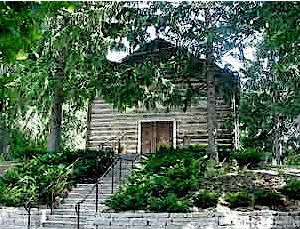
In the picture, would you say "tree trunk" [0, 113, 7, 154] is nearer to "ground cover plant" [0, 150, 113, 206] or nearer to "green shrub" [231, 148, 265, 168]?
"ground cover plant" [0, 150, 113, 206]

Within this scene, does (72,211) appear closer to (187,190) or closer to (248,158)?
(187,190)

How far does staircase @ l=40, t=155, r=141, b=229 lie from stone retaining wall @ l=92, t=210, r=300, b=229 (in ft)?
2.81

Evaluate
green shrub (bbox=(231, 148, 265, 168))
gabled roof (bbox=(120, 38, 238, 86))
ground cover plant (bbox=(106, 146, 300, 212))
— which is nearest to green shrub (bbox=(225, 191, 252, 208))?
ground cover plant (bbox=(106, 146, 300, 212))

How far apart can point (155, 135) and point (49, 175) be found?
7.09 m

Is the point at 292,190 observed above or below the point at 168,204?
above

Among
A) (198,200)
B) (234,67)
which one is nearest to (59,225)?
(198,200)

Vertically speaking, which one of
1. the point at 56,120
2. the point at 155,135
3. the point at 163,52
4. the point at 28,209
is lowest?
the point at 28,209

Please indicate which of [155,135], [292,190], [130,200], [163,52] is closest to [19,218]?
[130,200]

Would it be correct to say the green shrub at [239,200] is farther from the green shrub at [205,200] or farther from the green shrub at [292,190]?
the green shrub at [292,190]

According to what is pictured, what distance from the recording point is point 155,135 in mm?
19375

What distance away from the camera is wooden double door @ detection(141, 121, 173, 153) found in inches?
761

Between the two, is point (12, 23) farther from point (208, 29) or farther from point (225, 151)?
point (225, 151)

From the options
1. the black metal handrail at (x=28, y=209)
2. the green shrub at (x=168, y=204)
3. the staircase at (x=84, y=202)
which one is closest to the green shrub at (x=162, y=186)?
the green shrub at (x=168, y=204)

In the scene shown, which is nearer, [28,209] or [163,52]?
[28,209]
